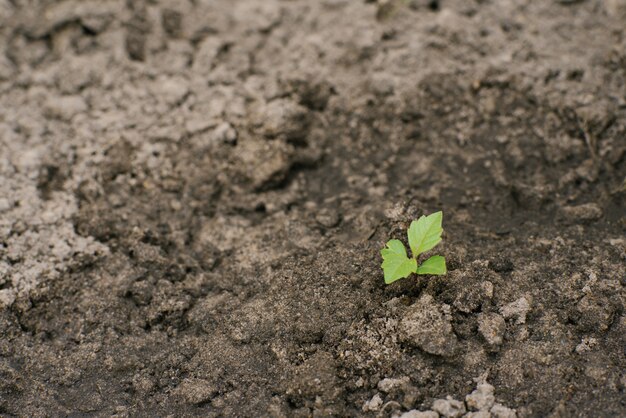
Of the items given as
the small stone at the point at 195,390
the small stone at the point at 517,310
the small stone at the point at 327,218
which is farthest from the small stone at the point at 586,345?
the small stone at the point at 195,390

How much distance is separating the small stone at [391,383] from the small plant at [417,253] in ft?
0.99

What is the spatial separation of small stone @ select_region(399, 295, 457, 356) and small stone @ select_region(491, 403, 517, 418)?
8.0 inches

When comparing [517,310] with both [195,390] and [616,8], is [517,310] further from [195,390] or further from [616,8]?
[616,8]

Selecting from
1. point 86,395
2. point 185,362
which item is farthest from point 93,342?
point 185,362

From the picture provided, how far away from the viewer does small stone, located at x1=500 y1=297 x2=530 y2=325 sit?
6.55ft

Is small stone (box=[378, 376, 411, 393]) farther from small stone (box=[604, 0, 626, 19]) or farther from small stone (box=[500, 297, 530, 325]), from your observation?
small stone (box=[604, 0, 626, 19])

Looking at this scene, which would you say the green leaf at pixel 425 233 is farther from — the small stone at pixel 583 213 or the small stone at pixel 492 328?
the small stone at pixel 583 213

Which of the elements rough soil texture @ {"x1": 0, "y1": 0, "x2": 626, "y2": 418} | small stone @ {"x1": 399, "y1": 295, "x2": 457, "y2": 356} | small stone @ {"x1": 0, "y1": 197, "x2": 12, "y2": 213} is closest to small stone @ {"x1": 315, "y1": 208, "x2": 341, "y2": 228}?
rough soil texture @ {"x1": 0, "y1": 0, "x2": 626, "y2": 418}

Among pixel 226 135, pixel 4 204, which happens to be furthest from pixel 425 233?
pixel 4 204

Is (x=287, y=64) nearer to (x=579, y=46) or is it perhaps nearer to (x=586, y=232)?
(x=579, y=46)

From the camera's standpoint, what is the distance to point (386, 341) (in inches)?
77.9

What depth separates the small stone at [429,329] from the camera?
1.93 meters

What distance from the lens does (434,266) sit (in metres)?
1.97

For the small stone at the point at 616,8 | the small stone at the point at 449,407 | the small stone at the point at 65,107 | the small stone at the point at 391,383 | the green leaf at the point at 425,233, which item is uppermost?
the small stone at the point at 616,8
